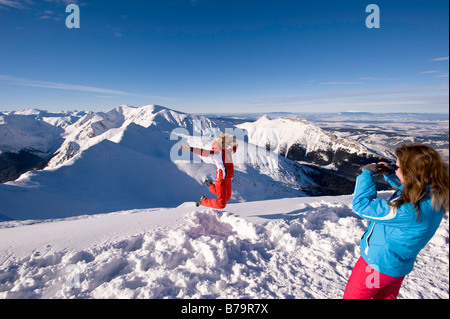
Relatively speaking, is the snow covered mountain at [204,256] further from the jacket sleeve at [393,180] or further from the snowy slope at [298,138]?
the snowy slope at [298,138]

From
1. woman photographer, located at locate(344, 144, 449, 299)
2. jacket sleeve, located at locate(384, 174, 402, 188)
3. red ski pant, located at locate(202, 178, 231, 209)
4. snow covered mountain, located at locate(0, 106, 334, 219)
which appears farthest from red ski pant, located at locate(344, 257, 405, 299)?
snow covered mountain, located at locate(0, 106, 334, 219)

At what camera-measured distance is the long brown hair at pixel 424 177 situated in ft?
6.70

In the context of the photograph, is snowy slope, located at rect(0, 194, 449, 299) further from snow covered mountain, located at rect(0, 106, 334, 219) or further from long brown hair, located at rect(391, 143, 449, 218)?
snow covered mountain, located at rect(0, 106, 334, 219)

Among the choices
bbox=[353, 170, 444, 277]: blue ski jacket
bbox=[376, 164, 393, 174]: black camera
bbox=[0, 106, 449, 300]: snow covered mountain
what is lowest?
bbox=[0, 106, 449, 300]: snow covered mountain

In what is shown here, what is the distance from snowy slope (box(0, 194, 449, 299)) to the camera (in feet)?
10.9

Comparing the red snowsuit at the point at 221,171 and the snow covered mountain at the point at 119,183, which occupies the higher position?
the red snowsuit at the point at 221,171

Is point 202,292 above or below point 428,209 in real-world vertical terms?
below

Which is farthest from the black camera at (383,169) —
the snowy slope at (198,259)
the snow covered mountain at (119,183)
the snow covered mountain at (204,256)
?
the snow covered mountain at (119,183)

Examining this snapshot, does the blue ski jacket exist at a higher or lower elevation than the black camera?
lower

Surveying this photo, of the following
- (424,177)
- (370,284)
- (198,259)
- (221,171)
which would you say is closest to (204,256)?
(198,259)

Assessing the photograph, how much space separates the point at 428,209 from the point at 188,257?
3699 mm

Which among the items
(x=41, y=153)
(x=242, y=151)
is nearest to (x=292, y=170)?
(x=242, y=151)
